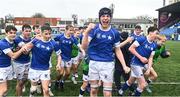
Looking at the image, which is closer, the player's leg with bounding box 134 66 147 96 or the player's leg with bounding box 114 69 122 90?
the player's leg with bounding box 134 66 147 96

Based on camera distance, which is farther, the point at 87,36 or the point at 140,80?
the point at 140,80

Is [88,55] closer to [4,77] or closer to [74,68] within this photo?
[4,77]

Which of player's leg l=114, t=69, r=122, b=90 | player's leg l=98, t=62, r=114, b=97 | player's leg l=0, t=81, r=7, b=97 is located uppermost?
player's leg l=98, t=62, r=114, b=97

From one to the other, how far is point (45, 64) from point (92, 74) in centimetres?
161

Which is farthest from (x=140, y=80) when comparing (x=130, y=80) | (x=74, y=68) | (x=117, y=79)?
(x=74, y=68)

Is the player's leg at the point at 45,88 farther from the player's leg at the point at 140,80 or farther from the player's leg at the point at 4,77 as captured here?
the player's leg at the point at 140,80

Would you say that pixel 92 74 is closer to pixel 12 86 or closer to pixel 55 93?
pixel 55 93

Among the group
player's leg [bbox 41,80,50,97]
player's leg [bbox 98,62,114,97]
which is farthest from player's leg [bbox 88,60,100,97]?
player's leg [bbox 41,80,50,97]

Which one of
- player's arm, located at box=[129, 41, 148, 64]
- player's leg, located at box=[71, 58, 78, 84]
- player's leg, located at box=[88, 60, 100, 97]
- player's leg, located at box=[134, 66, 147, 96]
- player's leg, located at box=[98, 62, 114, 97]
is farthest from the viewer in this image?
player's leg, located at box=[71, 58, 78, 84]

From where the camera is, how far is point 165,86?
46.2ft

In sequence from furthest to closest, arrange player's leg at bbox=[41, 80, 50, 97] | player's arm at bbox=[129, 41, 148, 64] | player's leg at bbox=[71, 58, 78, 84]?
player's leg at bbox=[71, 58, 78, 84], player's arm at bbox=[129, 41, 148, 64], player's leg at bbox=[41, 80, 50, 97]

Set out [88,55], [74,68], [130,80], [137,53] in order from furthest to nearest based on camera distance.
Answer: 1. [74,68]
2. [130,80]
3. [137,53]
4. [88,55]

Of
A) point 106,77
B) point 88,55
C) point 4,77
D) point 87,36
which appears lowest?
point 4,77

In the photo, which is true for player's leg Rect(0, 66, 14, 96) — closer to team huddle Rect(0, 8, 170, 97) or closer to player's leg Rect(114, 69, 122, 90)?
team huddle Rect(0, 8, 170, 97)
